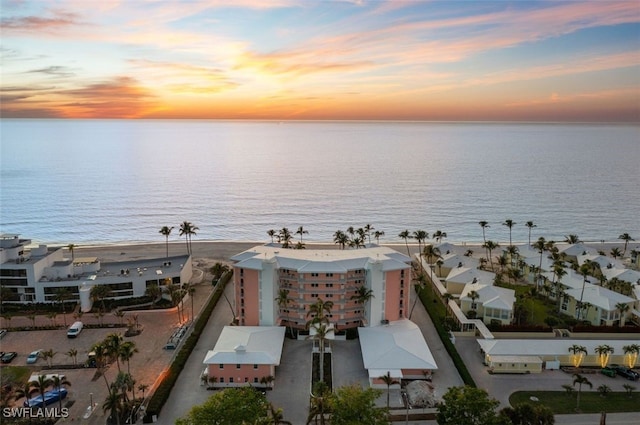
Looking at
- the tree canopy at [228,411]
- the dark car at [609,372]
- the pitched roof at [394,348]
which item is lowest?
the dark car at [609,372]

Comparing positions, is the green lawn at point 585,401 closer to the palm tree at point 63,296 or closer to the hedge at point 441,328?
the hedge at point 441,328

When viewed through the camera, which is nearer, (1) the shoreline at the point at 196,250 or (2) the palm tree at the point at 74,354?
(2) the palm tree at the point at 74,354

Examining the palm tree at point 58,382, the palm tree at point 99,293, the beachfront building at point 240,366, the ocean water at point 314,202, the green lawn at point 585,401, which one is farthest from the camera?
the ocean water at point 314,202

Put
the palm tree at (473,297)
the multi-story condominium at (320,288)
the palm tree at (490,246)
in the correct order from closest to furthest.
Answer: the multi-story condominium at (320,288), the palm tree at (473,297), the palm tree at (490,246)

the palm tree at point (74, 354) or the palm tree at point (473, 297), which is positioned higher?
the palm tree at point (473, 297)

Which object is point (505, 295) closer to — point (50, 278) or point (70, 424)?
point (70, 424)

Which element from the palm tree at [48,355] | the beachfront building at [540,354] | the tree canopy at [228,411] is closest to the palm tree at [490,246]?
the beachfront building at [540,354]

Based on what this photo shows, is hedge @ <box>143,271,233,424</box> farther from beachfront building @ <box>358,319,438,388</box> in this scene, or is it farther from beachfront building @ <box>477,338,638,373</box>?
beachfront building @ <box>477,338,638,373</box>

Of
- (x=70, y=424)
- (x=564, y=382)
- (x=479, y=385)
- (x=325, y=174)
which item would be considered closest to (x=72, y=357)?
(x=70, y=424)
